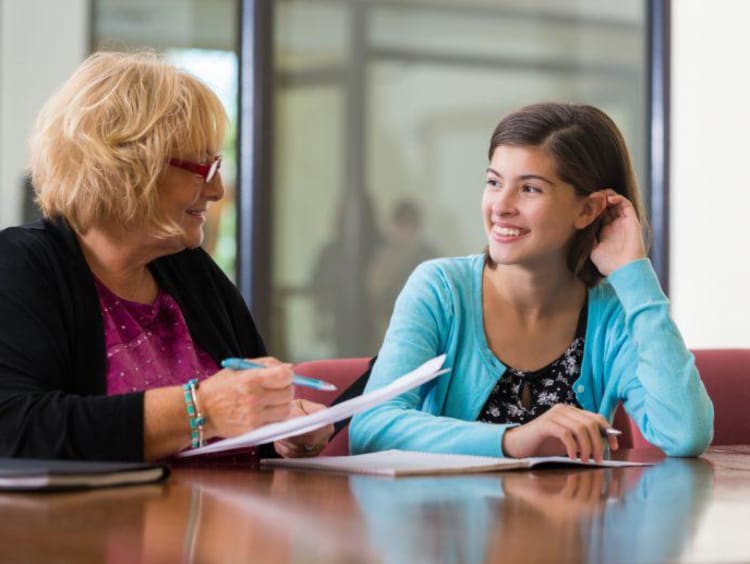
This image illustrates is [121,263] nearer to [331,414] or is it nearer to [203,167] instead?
[203,167]

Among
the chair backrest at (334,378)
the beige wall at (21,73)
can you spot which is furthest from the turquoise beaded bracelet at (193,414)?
the beige wall at (21,73)

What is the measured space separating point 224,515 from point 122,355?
0.80 metres

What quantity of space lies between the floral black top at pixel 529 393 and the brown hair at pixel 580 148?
0.23 meters

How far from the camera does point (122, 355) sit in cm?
190

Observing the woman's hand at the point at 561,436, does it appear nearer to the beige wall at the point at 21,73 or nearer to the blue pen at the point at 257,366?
the blue pen at the point at 257,366

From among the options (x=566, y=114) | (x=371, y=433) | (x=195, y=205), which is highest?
(x=566, y=114)

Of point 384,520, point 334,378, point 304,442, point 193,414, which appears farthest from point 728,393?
point 384,520

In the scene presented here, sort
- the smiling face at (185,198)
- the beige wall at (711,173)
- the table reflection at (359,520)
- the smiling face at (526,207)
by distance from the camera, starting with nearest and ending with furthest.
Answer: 1. the table reflection at (359,520)
2. the smiling face at (185,198)
3. the smiling face at (526,207)
4. the beige wall at (711,173)

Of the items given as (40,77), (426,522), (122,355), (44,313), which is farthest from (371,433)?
(40,77)

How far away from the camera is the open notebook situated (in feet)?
5.00

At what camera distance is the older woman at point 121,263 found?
167 centimetres

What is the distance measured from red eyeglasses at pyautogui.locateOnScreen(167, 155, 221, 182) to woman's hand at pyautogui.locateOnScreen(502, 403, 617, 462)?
645 millimetres

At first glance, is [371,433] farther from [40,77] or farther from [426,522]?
[40,77]

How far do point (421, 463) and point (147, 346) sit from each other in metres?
0.57
